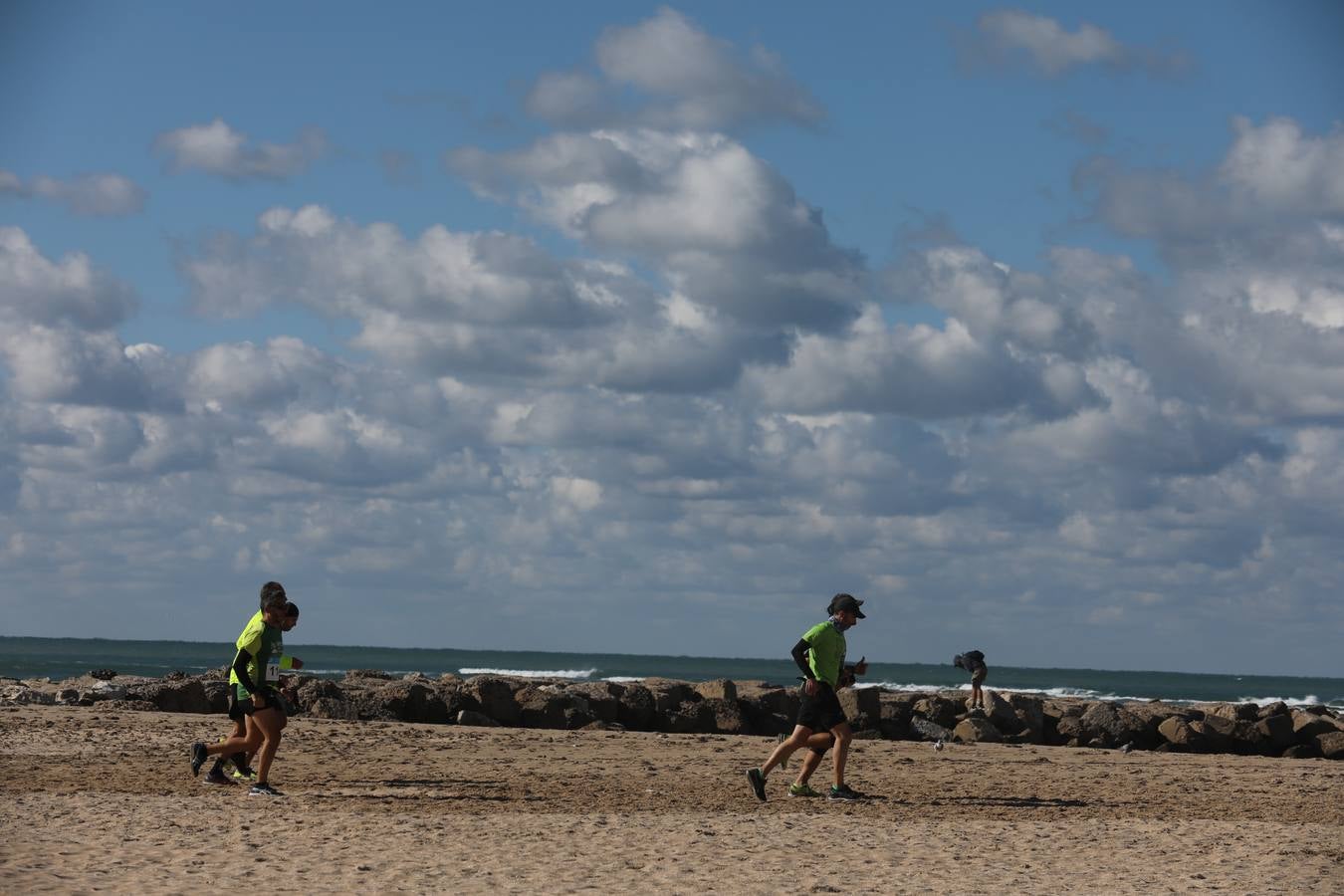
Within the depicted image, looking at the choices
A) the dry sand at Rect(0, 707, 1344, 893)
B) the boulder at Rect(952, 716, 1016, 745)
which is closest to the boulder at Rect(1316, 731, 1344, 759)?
the boulder at Rect(952, 716, 1016, 745)

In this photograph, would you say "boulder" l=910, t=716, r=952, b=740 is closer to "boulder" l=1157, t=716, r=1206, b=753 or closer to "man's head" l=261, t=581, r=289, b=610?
"boulder" l=1157, t=716, r=1206, b=753

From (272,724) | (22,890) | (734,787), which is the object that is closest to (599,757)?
(734,787)

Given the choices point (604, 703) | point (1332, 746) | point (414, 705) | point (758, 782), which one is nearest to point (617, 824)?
point (758, 782)

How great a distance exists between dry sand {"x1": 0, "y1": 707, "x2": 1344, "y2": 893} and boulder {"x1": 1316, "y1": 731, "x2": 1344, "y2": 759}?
20.2 feet

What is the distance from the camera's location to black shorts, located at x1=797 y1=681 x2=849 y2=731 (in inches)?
498

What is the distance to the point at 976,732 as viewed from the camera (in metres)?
22.2

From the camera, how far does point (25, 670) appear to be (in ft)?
177

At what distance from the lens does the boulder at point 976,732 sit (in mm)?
22141

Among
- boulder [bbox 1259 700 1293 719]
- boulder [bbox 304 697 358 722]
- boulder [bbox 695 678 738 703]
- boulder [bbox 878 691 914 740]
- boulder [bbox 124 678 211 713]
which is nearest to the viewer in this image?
boulder [bbox 304 697 358 722]

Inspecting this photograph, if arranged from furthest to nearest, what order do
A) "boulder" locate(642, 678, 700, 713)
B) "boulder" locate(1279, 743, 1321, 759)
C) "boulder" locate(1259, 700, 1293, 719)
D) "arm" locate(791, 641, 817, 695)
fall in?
1. "boulder" locate(1259, 700, 1293, 719)
2. "boulder" locate(1279, 743, 1321, 759)
3. "boulder" locate(642, 678, 700, 713)
4. "arm" locate(791, 641, 817, 695)

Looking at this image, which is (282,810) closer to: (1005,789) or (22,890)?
(22,890)

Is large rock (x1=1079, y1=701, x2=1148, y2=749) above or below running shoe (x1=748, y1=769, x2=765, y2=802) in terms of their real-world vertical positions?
above

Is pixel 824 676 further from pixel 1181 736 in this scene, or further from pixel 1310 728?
pixel 1310 728

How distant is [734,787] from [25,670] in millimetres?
45566
